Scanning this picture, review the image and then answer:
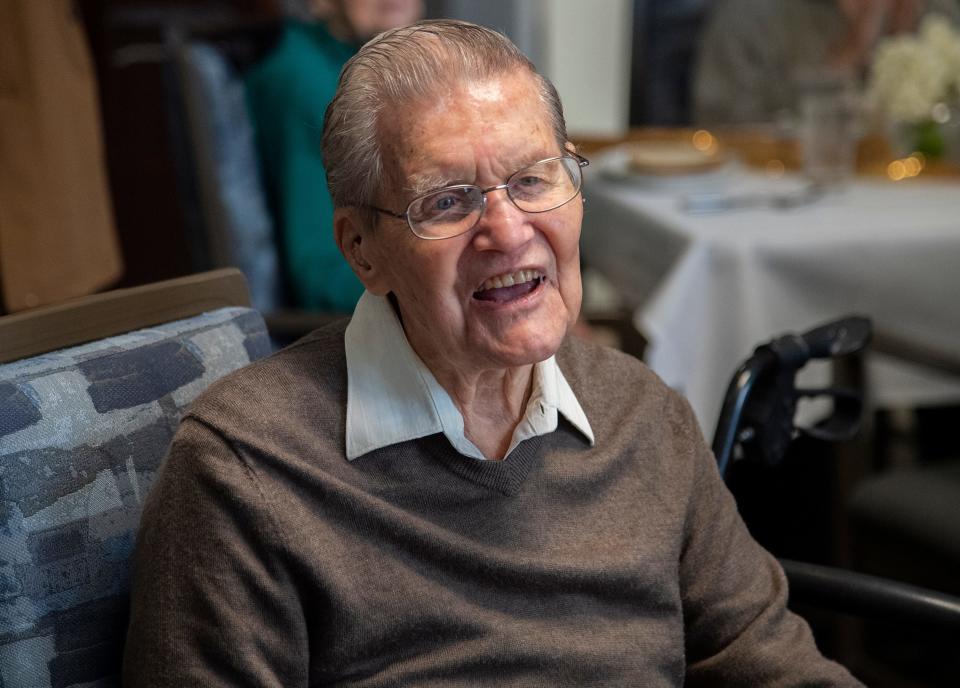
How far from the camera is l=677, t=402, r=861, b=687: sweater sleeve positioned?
126cm

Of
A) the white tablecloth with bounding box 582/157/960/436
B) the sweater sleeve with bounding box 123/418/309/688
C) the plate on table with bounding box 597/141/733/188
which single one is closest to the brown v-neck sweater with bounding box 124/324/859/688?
the sweater sleeve with bounding box 123/418/309/688

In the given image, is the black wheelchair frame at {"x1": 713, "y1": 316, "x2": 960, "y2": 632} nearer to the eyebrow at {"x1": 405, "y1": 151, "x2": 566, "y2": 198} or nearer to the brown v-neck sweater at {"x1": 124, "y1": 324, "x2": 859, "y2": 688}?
the brown v-neck sweater at {"x1": 124, "y1": 324, "x2": 859, "y2": 688}

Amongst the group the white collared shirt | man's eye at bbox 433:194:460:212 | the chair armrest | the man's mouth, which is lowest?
the chair armrest

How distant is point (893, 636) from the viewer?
253cm

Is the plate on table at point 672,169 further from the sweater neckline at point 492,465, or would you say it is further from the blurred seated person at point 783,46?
the sweater neckline at point 492,465

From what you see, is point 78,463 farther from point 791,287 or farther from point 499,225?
point 791,287

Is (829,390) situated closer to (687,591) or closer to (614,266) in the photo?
(687,591)

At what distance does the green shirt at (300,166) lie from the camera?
236 centimetres

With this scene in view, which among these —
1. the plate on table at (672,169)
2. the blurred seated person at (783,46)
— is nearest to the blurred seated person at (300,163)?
the plate on table at (672,169)

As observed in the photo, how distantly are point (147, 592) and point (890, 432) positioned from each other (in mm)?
2853

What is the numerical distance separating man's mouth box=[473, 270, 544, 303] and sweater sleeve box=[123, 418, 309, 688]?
283 mm

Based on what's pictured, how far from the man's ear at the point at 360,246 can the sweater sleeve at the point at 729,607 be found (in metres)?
0.39

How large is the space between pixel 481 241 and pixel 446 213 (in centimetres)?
4

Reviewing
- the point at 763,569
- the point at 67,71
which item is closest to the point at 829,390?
the point at 763,569
